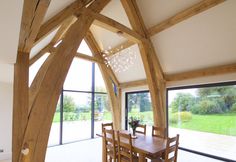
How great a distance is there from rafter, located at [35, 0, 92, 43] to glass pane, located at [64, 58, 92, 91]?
10.5ft

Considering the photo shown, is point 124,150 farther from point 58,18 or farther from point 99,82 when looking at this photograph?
point 99,82

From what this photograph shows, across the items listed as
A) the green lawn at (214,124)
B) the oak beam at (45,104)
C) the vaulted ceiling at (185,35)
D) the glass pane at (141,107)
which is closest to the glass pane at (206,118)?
the green lawn at (214,124)

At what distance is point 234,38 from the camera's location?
335cm

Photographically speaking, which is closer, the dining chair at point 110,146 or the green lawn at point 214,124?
the dining chair at point 110,146

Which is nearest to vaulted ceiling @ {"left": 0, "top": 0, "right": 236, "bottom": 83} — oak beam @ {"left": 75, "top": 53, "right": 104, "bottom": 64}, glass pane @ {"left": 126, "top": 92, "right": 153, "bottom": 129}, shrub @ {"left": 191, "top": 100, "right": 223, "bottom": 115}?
shrub @ {"left": 191, "top": 100, "right": 223, "bottom": 115}

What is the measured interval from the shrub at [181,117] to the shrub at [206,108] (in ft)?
0.73

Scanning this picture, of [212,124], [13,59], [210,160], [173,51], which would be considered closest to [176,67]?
[173,51]

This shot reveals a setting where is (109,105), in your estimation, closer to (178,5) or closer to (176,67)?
(176,67)

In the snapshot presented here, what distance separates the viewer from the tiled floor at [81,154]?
4.16m

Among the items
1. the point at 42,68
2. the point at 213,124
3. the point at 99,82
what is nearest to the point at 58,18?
the point at 42,68

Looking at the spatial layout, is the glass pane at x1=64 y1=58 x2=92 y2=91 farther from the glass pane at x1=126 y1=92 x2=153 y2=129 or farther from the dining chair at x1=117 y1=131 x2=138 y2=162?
the dining chair at x1=117 y1=131 x2=138 y2=162

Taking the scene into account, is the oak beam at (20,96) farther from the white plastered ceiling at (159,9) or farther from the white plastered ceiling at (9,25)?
the white plastered ceiling at (159,9)

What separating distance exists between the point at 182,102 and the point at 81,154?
3.58 m

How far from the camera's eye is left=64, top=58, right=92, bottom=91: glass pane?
6.30 metres
